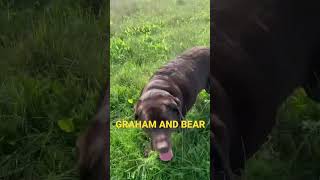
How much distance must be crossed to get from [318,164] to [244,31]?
A: 925mm

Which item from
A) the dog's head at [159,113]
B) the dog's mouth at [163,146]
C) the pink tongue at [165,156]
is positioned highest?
the dog's head at [159,113]

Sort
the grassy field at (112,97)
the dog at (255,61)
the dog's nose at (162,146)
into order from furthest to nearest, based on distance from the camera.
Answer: the dog at (255,61), the grassy field at (112,97), the dog's nose at (162,146)

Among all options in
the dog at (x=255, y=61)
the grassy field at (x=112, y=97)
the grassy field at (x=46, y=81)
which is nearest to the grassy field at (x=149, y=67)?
the grassy field at (x=112, y=97)

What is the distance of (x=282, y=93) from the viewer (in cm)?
389

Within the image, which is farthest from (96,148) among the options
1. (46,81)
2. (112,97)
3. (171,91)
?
(46,81)

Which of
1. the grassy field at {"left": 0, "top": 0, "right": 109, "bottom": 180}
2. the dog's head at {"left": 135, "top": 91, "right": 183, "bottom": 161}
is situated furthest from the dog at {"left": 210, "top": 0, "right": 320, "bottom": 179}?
the grassy field at {"left": 0, "top": 0, "right": 109, "bottom": 180}

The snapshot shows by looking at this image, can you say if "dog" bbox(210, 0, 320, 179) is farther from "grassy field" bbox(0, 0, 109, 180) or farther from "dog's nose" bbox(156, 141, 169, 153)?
"grassy field" bbox(0, 0, 109, 180)

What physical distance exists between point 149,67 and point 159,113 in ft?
1.12

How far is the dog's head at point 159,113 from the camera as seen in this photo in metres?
3.53

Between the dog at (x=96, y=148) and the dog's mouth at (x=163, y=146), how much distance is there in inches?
11.4

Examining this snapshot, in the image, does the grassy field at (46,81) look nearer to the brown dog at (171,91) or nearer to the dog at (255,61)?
the brown dog at (171,91)

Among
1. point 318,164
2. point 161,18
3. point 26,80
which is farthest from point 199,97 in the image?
point 26,80

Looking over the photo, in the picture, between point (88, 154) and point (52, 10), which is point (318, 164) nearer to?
point (88, 154)

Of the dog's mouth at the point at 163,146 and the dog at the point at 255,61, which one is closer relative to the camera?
the dog's mouth at the point at 163,146
